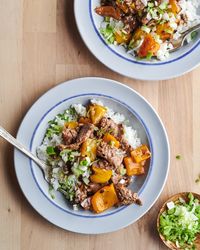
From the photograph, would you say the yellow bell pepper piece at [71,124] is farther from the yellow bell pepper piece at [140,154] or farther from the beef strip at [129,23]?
the beef strip at [129,23]

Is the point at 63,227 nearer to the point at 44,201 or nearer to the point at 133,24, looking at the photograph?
the point at 44,201

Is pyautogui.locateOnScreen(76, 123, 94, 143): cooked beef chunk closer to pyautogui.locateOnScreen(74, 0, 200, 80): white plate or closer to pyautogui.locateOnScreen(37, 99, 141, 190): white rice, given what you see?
pyautogui.locateOnScreen(37, 99, 141, 190): white rice

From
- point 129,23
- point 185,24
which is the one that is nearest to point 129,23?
point 129,23

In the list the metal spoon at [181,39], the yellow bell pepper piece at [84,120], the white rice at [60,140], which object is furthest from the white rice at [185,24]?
the yellow bell pepper piece at [84,120]

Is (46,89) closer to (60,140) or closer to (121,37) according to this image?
(60,140)

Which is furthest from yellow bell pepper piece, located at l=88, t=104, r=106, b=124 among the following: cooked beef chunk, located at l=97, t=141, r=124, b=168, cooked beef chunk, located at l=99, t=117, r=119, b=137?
cooked beef chunk, located at l=97, t=141, r=124, b=168
